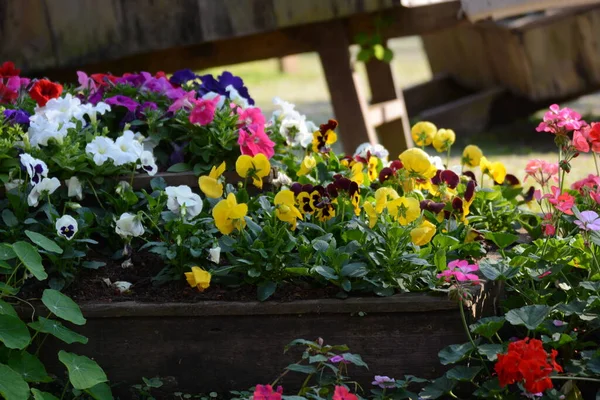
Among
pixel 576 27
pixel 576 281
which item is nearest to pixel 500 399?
pixel 576 281

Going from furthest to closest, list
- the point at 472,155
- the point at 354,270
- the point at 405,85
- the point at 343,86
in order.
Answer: the point at 405,85 < the point at 343,86 < the point at 472,155 < the point at 354,270

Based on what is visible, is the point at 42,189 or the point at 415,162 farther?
the point at 415,162

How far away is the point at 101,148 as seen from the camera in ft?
9.40

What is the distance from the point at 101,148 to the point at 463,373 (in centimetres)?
129

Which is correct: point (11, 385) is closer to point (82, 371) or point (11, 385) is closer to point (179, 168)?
point (82, 371)

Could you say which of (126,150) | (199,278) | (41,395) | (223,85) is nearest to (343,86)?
(223,85)

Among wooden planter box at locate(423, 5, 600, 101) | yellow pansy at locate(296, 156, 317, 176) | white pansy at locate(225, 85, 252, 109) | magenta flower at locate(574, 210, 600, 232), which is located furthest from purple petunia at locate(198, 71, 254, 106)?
wooden planter box at locate(423, 5, 600, 101)

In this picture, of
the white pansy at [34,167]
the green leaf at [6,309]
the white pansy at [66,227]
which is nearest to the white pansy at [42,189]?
the white pansy at [34,167]

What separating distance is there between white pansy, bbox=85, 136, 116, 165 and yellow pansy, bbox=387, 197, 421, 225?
0.88m

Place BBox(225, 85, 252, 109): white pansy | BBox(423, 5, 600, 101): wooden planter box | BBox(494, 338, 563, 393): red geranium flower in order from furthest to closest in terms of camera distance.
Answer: BBox(423, 5, 600, 101): wooden planter box → BBox(225, 85, 252, 109): white pansy → BBox(494, 338, 563, 393): red geranium flower

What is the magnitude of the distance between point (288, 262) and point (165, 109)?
1018mm

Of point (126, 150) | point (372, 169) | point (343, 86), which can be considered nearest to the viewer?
point (126, 150)

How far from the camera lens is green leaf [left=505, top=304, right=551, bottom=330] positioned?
225 cm

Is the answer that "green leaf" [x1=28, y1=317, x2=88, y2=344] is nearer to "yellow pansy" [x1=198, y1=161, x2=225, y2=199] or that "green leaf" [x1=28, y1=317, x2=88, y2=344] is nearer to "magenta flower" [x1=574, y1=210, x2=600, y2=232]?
"yellow pansy" [x1=198, y1=161, x2=225, y2=199]
